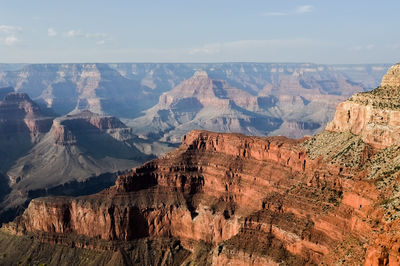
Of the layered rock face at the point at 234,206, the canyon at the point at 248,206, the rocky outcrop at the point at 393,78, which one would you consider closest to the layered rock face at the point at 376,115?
the rocky outcrop at the point at 393,78

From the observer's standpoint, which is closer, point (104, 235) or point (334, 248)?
point (334, 248)

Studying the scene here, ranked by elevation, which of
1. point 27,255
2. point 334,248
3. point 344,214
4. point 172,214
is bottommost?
point 27,255

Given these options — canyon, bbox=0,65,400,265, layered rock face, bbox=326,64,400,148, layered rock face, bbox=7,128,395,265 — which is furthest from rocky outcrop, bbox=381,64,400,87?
layered rock face, bbox=7,128,395,265

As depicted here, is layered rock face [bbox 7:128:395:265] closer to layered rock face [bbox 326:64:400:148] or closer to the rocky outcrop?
layered rock face [bbox 326:64:400:148]

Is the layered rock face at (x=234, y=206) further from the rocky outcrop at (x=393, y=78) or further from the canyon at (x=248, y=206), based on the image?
the rocky outcrop at (x=393, y=78)

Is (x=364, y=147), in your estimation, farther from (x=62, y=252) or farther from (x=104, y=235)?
(x=62, y=252)

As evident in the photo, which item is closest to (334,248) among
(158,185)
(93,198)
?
(158,185)

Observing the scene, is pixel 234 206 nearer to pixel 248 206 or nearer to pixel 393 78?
pixel 248 206
